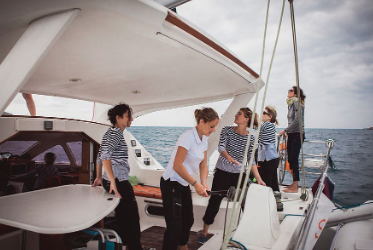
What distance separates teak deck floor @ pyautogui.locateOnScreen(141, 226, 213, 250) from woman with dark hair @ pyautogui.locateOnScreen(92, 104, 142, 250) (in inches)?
36.0

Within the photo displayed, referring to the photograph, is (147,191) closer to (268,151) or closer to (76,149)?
(268,151)

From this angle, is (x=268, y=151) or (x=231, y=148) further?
(x=268, y=151)

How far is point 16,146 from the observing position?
5.55 meters

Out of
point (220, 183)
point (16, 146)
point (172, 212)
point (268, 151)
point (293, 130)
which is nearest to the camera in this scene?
point (172, 212)

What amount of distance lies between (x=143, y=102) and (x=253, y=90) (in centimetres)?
225

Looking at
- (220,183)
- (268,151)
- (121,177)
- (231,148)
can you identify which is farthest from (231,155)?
(121,177)

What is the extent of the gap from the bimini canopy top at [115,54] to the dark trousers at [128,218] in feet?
4.06

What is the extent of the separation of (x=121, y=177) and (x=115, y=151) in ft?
0.85

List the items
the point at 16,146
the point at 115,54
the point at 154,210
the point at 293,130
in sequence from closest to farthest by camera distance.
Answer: the point at 115,54, the point at 293,130, the point at 154,210, the point at 16,146

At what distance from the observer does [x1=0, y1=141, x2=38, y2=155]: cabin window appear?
5.46 metres

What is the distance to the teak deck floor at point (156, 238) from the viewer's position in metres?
3.09

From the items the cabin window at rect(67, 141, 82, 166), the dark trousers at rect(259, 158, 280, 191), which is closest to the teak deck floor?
the dark trousers at rect(259, 158, 280, 191)

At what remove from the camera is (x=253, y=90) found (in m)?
A: 3.61

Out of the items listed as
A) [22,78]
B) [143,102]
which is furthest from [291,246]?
[143,102]
